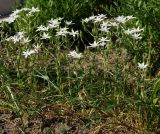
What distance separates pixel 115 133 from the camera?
337 centimetres

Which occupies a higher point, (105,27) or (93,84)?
(105,27)

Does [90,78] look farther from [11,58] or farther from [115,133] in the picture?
[11,58]

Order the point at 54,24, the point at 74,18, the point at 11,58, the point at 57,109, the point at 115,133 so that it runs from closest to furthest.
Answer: the point at 115,133 → the point at 57,109 → the point at 54,24 → the point at 11,58 → the point at 74,18

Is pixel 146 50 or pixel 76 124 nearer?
pixel 76 124

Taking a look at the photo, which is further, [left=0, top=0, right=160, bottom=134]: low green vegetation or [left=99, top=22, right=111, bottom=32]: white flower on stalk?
[left=99, top=22, right=111, bottom=32]: white flower on stalk

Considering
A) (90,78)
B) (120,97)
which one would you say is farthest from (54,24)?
(120,97)

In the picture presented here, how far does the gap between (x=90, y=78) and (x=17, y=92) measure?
56 cm

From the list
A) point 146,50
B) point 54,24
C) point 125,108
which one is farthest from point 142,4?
point 125,108

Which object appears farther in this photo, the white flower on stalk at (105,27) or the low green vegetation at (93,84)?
the white flower on stalk at (105,27)

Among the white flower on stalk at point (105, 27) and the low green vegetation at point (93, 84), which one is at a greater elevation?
the white flower on stalk at point (105, 27)

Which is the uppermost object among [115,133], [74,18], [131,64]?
[74,18]

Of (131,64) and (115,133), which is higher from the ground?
(131,64)

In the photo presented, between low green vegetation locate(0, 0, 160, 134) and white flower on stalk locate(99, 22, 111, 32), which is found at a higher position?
white flower on stalk locate(99, 22, 111, 32)

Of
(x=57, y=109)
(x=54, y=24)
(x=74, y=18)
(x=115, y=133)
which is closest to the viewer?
(x=115, y=133)
